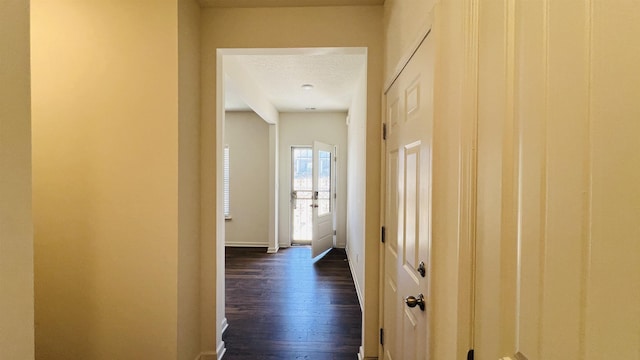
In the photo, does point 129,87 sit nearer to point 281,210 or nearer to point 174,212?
point 174,212

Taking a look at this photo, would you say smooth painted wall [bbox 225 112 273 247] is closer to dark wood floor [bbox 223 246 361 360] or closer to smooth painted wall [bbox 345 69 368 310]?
dark wood floor [bbox 223 246 361 360]

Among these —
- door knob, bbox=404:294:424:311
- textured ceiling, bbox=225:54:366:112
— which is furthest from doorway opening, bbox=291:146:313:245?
door knob, bbox=404:294:424:311

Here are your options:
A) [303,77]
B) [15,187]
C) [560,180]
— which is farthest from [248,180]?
[560,180]

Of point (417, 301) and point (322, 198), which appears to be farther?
point (322, 198)

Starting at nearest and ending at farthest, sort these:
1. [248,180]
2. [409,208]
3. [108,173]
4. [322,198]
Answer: [409,208] → [108,173] → [322,198] → [248,180]

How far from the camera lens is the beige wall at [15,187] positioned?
0.75 meters

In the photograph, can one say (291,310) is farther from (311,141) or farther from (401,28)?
(311,141)

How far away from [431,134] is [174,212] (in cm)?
153

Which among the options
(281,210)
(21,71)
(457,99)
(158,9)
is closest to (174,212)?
(21,71)

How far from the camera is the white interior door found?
4.79m

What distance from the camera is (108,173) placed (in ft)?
5.57

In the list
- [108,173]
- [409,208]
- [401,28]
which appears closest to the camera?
[409,208]

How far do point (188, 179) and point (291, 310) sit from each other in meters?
1.82

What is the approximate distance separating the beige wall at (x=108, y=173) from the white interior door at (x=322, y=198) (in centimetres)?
309
